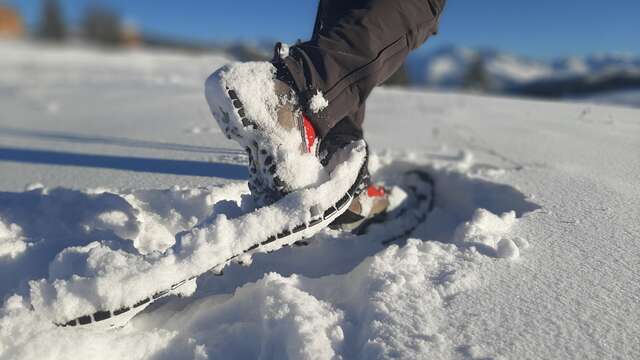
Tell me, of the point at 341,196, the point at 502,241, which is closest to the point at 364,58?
the point at 341,196

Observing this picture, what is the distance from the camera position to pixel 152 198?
138cm

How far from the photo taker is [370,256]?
1192 millimetres

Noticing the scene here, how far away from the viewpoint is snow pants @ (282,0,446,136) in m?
1.07

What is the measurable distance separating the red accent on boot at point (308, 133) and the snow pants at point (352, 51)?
1 cm

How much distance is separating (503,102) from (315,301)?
9.58 ft

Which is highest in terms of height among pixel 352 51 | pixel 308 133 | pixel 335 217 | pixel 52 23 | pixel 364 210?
pixel 352 51

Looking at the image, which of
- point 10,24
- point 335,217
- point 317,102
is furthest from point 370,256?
point 10,24

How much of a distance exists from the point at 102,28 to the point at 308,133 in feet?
51.2

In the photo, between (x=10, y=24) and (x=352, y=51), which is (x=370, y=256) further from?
(x=10, y=24)

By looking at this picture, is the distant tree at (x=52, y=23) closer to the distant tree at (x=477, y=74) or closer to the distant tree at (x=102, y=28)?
the distant tree at (x=102, y=28)

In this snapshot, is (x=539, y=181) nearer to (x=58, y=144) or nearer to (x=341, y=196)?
(x=341, y=196)

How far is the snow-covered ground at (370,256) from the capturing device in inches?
32.8

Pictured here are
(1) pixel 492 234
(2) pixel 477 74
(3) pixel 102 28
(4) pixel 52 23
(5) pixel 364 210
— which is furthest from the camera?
(2) pixel 477 74

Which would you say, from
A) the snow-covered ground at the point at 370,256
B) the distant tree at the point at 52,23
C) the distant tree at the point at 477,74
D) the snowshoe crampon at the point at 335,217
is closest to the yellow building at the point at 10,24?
the distant tree at the point at 52,23
